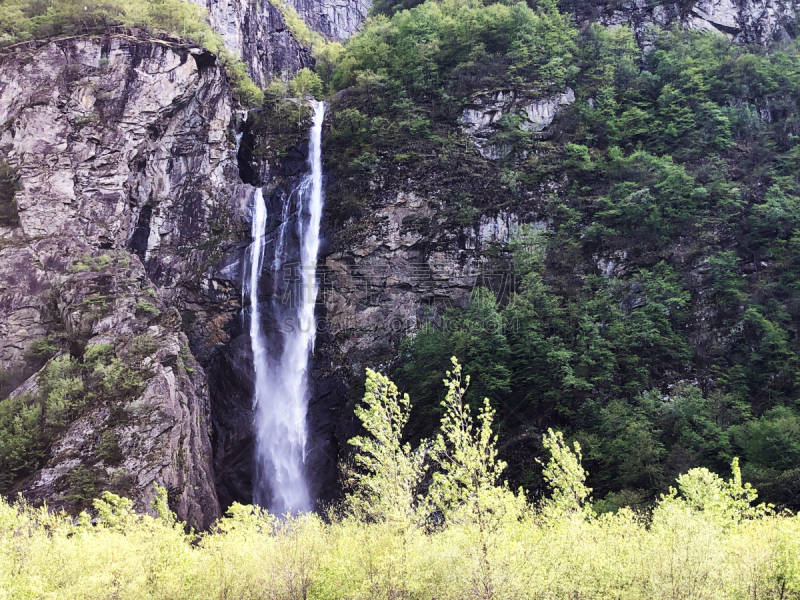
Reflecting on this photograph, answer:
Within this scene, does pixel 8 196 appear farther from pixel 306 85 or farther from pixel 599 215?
pixel 599 215

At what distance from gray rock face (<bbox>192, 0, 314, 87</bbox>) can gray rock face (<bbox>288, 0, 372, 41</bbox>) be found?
11.5 m

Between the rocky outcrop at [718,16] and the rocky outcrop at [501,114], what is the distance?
331 inches

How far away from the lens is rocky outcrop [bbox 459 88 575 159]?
37344 mm

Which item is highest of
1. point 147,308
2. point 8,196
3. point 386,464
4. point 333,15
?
point 333,15

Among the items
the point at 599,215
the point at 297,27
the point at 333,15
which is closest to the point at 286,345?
the point at 599,215

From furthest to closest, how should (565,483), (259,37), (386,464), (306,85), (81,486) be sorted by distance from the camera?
(259,37) < (306,85) < (81,486) < (565,483) < (386,464)

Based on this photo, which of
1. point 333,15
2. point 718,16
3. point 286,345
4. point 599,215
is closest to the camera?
point 599,215

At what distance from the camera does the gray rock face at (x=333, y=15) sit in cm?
6350

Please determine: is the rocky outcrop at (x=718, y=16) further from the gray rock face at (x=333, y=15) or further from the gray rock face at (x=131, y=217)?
the gray rock face at (x=333, y=15)

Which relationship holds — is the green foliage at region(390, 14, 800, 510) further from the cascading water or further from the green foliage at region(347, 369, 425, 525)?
the green foliage at region(347, 369, 425, 525)

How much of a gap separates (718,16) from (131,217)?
3901 cm

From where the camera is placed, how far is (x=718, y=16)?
4019 centimetres

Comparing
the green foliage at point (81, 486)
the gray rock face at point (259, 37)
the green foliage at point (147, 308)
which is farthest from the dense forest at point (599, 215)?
the green foliage at point (147, 308)

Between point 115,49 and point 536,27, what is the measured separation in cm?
2637
